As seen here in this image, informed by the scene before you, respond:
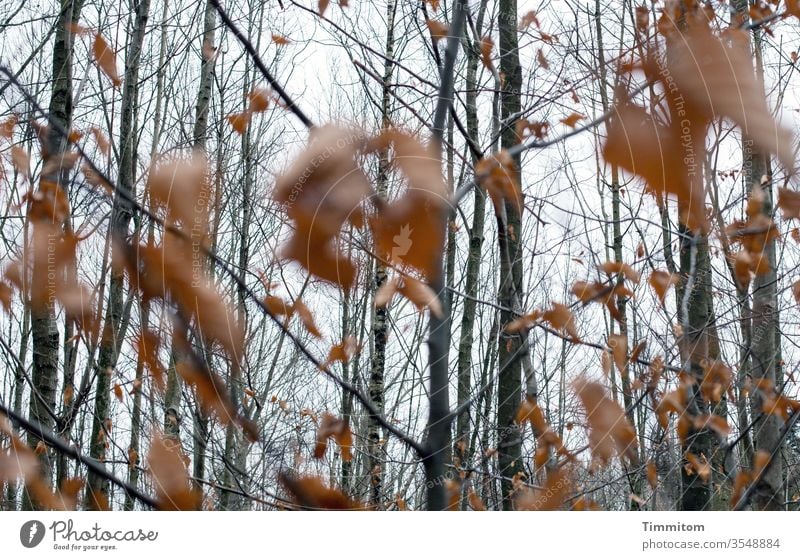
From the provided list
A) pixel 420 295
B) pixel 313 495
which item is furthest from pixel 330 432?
pixel 420 295

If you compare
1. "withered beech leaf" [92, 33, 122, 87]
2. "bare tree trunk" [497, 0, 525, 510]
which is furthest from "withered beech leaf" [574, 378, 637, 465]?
"withered beech leaf" [92, 33, 122, 87]

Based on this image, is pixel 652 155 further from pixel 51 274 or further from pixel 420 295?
pixel 51 274

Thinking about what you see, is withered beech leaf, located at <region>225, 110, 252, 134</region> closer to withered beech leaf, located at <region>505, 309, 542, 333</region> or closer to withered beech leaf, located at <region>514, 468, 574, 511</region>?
withered beech leaf, located at <region>505, 309, 542, 333</region>

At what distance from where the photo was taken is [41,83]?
1954mm

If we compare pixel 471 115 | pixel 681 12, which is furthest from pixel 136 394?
pixel 681 12

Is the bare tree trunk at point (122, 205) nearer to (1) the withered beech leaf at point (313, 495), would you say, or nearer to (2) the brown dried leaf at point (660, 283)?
(1) the withered beech leaf at point (313, 495)

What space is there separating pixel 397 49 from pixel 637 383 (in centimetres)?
113
